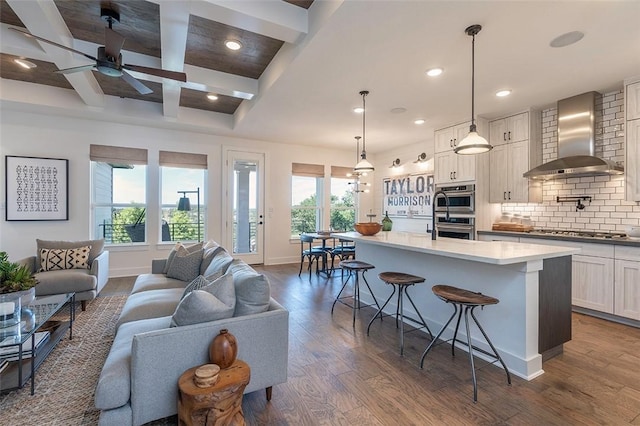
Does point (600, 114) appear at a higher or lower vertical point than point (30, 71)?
lower

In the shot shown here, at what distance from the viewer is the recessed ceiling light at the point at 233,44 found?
3174 millimetres

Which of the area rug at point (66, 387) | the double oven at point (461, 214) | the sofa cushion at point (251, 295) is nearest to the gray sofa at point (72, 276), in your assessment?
the area rug at point (66, 387)

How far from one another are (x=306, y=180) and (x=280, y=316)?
5435mm

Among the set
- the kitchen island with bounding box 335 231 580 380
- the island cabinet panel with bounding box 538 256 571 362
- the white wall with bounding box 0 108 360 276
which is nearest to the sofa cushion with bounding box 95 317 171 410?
the kitchen island with bounding box 335 231 580 380

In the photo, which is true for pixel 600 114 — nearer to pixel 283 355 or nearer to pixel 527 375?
pixel 527 375

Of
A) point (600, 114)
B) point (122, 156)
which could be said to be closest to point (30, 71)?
point (122, 156)

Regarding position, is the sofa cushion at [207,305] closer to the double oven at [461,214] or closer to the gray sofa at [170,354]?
the gray sofa at [170,354]

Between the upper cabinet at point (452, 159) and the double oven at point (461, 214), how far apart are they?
16 cm

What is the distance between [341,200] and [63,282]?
5535mm

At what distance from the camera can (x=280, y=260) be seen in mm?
6742

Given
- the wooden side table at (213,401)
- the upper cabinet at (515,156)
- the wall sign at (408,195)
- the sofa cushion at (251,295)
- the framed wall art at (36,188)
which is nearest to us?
the wooden side table at (213,401)

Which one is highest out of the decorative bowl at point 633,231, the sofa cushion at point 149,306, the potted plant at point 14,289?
the decorative bowl at point 633,231

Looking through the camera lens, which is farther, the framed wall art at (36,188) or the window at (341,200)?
the window at (341,200)

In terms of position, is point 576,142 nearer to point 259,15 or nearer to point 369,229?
point 369,229
